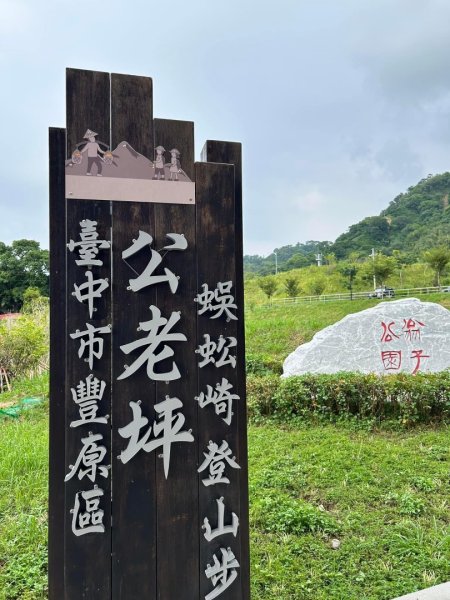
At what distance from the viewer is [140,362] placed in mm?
1595

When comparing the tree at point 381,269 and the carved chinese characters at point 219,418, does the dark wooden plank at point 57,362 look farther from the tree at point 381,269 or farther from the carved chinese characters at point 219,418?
the tree at point 381,269

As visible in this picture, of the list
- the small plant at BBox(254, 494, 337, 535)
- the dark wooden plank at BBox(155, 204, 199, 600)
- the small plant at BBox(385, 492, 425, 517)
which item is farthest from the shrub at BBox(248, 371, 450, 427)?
the dark wooden plank at BBox(155, 204, 199, 600)

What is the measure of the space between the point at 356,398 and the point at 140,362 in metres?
4.26

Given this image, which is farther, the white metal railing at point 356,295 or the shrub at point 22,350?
the white metal railing at point 356,295

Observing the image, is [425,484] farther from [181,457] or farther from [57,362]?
[57,362]

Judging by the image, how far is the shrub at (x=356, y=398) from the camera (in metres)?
5.09

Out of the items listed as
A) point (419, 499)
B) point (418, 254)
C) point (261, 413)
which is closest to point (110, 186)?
point (419, 499)

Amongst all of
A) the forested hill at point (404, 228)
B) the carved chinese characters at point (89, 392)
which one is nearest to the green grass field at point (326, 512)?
the carved chinese characters at point (89, 392)

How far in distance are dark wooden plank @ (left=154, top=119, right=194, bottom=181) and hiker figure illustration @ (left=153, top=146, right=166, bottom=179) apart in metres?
0.02

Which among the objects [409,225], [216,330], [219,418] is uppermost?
[409,225]

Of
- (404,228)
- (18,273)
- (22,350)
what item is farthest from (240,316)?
(404,228)

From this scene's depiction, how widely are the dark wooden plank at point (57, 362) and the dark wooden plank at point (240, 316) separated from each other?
0.58 metres

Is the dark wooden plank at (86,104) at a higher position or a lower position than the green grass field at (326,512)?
higher

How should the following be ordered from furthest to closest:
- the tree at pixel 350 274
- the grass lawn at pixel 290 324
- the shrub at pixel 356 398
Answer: the tree at pixel 350 274 → the grass lawn at pixel 290 324 → the shrub at pixel 356 398
